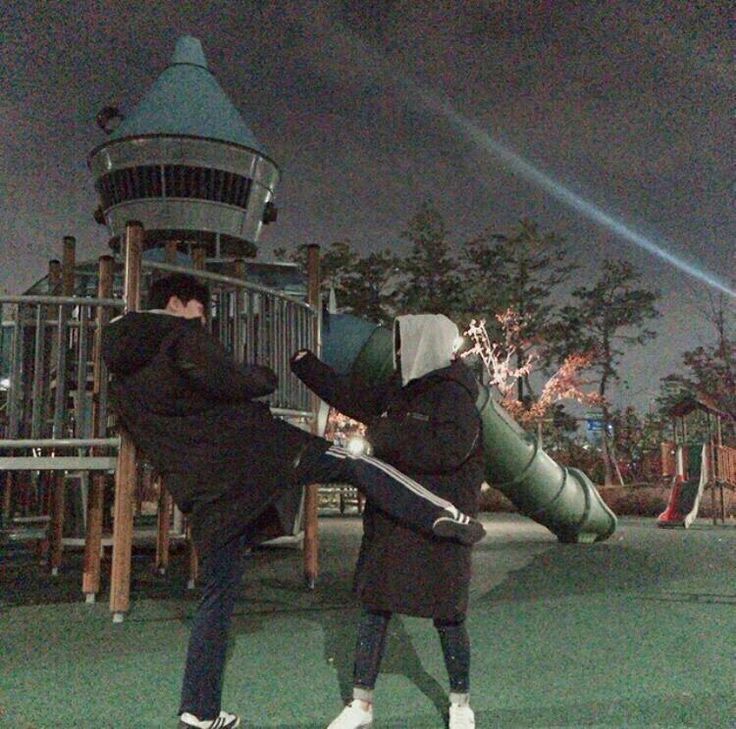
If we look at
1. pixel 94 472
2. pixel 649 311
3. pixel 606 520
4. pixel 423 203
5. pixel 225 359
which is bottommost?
pixel 606 520

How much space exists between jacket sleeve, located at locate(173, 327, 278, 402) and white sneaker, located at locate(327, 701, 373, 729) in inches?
49.3

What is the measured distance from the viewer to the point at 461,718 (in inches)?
117

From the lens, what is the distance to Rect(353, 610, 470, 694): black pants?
3.00 m

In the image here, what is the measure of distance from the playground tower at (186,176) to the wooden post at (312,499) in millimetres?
8052

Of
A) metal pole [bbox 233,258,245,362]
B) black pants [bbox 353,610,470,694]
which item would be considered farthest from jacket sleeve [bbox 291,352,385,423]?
metal pole [bbox 233,258,245,362]

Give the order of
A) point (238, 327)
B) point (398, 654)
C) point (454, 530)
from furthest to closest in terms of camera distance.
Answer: point (238, 327)
point (398, 654)
point (454, 530)

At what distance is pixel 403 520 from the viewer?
2.92m

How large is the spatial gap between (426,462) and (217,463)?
77 cm

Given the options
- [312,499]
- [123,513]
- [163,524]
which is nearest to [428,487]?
[123,513]

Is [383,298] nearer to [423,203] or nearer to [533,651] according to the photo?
[423,203]

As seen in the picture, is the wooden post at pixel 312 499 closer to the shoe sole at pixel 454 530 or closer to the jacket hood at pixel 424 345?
the jacket hood at pixel 424 345

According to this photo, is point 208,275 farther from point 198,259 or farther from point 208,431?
point 208,431

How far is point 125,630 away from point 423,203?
3030cm

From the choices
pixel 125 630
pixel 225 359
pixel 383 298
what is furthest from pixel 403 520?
pixel 383 298
